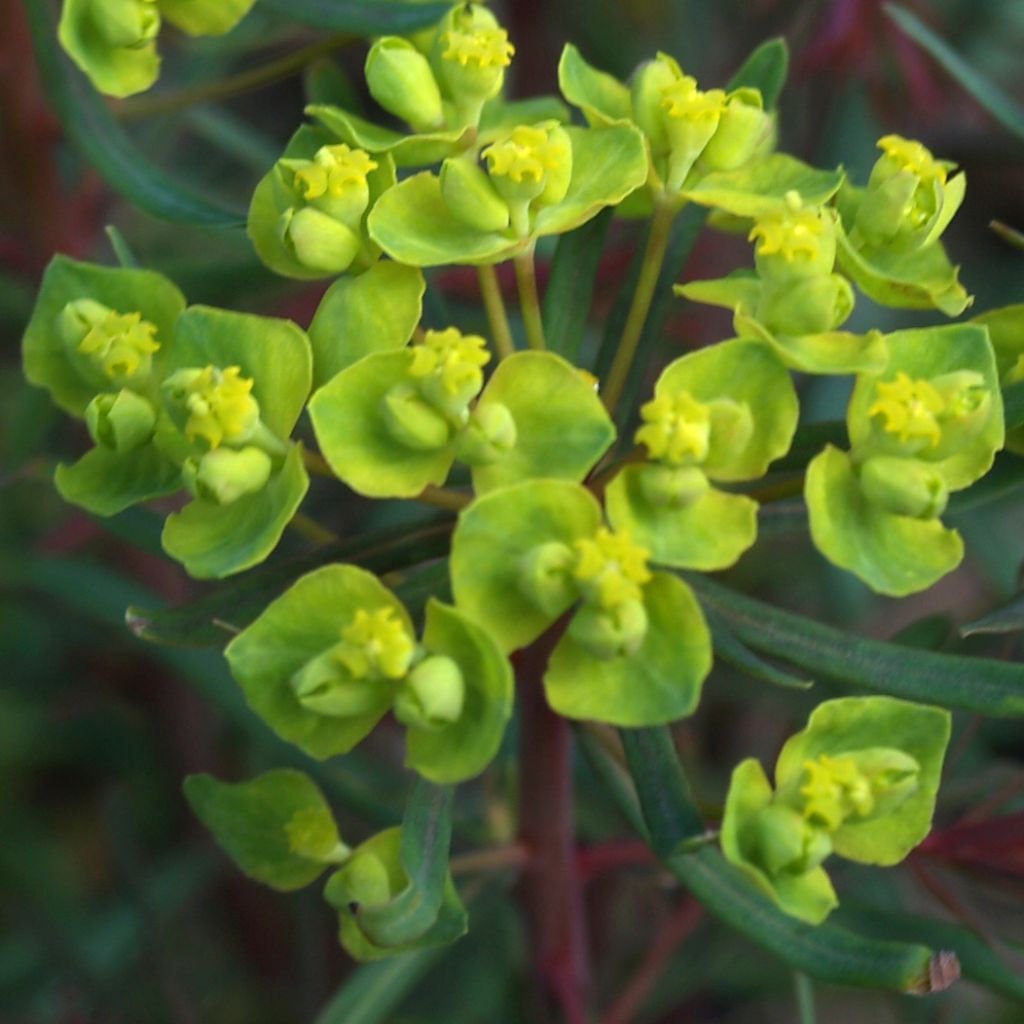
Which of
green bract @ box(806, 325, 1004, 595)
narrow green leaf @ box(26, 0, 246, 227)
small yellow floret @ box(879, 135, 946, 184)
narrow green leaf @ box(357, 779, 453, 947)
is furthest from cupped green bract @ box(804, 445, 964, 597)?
narrow green leaf @ box(26, 0, 246, 227)

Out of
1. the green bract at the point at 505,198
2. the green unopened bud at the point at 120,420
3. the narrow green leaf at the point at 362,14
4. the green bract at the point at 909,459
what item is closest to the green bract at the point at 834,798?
the green bract at the point at 909,459

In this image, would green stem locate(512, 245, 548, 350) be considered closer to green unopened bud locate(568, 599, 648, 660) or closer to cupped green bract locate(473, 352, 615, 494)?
cupped green bract locate(473, 352, 615, 494)

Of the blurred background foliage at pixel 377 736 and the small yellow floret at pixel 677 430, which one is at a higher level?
the small yellow floret at pixel 677 430

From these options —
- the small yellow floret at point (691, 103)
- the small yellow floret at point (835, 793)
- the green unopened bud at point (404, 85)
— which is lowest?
the small yellow floret at point (835, 793)

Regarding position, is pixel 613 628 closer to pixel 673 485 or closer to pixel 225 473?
pixel 673 485

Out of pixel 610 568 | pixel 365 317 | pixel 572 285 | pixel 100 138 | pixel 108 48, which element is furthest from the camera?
pixel 100 138

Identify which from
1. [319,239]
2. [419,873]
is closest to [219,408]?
[319,239]

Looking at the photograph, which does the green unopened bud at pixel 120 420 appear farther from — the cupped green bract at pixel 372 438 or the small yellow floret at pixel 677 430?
the small yellow floret at pixel 677 430

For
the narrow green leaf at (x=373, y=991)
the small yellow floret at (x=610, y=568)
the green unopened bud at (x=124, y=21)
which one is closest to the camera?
the small yellow floret at (x=610, y=568)
